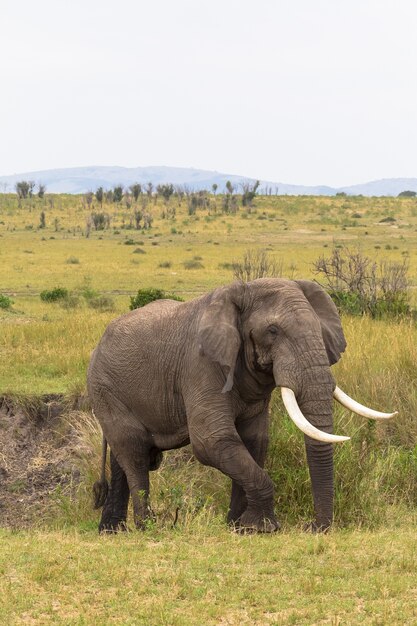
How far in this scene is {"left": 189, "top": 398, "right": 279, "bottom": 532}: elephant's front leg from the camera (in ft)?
21.8

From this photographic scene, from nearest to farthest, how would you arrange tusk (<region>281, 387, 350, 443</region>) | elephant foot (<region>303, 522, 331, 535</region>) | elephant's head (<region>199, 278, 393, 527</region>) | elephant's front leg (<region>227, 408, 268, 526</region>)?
tusk (<region>281, 387, 350, 443</region>), elephant's head (<region>199, 278, 393, 527</region>), elephant foot (<region>303, 522, 331, 535</region>), elephant's front leg (<region>227, 408, 268, 526</region>)

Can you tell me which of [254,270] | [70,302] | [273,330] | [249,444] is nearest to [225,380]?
[273,330]

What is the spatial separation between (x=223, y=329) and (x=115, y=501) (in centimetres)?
213

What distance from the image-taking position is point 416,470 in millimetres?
8625

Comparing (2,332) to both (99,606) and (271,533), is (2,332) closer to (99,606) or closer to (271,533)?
(271,533)

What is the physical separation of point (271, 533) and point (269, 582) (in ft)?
3.97

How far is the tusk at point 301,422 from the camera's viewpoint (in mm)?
6070

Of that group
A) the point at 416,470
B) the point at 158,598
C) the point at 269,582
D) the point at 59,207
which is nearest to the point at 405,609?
the point at 269,582

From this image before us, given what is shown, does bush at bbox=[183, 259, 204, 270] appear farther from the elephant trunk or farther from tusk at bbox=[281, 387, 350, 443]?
tusk at bbox=[281, 387, 350, 443]

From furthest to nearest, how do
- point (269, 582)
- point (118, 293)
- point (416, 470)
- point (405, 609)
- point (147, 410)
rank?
point (118, 293) < point (416, 470) < point (147, 410) < point (269, 582) < point (405, 609)

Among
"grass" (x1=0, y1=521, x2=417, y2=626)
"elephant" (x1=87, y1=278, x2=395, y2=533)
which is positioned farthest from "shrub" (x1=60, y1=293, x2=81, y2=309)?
"grass" (x1=0, y1=521, x2=417, y2=626)

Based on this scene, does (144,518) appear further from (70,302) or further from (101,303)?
(70,302)

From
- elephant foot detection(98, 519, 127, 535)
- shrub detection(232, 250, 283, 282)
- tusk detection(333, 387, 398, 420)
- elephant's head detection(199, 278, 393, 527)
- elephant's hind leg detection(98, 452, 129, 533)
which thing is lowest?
elephant foot detection(98, 519, 127, 535)

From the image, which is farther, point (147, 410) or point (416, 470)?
point (416, 470)
